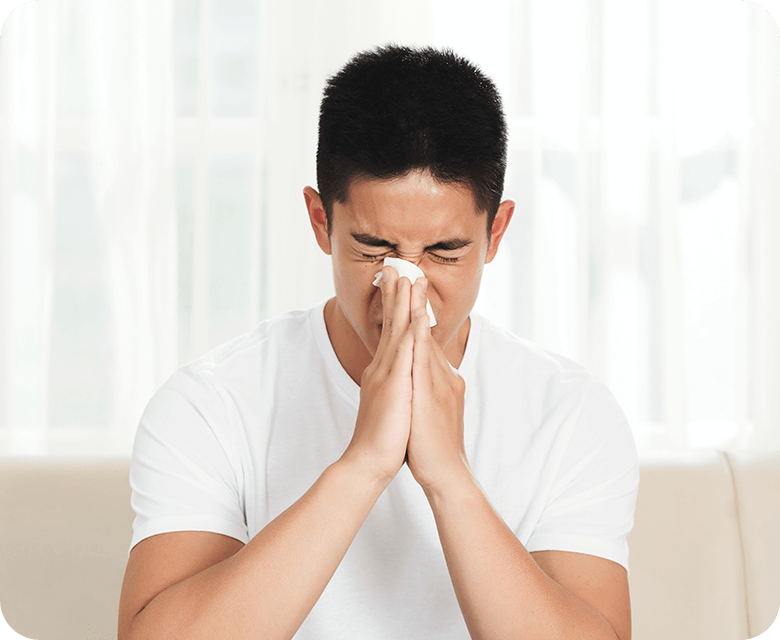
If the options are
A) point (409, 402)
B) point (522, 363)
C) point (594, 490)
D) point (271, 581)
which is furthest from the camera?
point (522, 363)

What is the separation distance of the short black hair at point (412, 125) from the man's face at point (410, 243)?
0.02 m

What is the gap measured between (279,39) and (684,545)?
6.26 ft

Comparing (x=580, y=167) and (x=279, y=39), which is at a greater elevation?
(x=279, y=39)

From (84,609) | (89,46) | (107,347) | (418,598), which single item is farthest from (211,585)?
(89,46)

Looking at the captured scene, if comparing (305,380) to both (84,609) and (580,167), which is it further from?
(580,167)

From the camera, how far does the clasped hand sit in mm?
1120

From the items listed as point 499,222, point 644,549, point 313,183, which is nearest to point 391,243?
point 499,222

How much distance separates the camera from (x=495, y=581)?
107cm

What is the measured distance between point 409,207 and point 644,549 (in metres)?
1.04

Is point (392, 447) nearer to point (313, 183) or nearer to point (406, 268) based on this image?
point (406, 268)

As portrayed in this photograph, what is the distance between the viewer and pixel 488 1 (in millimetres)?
2498

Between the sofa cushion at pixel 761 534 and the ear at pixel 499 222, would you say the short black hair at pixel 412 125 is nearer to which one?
the ear at pixel 499 222

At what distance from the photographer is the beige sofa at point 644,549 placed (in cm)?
169

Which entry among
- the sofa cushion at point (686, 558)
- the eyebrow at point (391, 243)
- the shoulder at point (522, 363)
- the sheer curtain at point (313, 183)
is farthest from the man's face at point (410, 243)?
the sheer curtain at point (313, 183)
